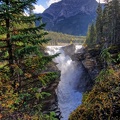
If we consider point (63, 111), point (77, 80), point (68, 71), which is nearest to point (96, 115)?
point (63, 111)

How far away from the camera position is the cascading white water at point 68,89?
3284 cm

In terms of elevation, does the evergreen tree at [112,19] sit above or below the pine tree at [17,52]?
above

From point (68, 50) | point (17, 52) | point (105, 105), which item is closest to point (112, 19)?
point (68, 50)

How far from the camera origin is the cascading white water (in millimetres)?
32844

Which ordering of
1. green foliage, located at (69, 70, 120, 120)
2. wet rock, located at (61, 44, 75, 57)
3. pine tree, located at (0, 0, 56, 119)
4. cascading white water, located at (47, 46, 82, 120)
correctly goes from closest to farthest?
green foliage, located at (69, 70, 120, 120) < pine tree, located at (0, 0, 56, 119) < cascading white water, located at (47, 46, 82, 120) < wet rock, located at (61, 44, 75, 57)

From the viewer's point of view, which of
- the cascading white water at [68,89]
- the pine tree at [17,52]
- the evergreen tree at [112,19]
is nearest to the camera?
the pine tree at [17,52]

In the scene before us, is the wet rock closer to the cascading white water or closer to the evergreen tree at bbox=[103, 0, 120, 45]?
the cascading white water

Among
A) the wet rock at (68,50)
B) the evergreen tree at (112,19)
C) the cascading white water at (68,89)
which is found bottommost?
the cascading white water at (68,89)

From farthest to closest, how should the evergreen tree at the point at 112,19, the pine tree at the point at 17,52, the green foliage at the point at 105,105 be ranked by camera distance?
the evergreen tree at the point at 112,19
the pine tree at the point at 17,52
the green foliage at the point at 105,105

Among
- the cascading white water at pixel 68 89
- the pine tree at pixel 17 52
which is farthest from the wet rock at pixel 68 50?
the pine tree at pixel 17 52

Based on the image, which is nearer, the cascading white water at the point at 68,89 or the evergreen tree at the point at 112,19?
the cascading white water at the point at 68,89

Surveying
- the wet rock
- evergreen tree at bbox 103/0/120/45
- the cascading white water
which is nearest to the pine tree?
the cascading white water

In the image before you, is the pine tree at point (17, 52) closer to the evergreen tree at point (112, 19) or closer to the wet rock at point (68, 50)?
the evergreen tree at point (112, 19)

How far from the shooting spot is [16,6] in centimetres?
1003
